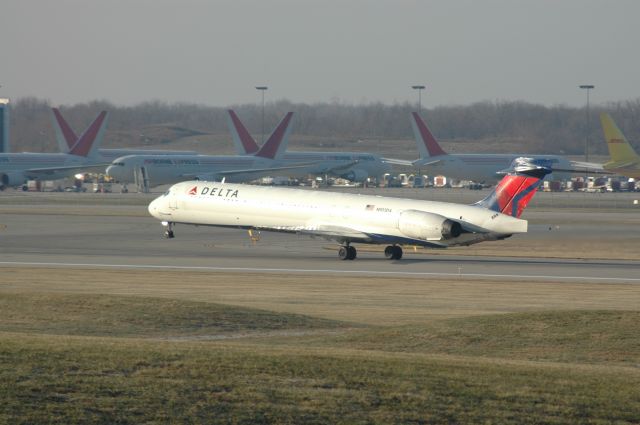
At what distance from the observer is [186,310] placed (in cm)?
3031

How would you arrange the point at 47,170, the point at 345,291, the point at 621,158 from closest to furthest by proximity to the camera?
the point at 345,291
the point at 621,158
the point at 47,170

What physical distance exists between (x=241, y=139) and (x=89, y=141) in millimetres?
18584

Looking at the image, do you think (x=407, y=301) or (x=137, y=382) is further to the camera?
(x=407, y=301)

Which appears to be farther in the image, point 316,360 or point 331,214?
Answer: point 331,214

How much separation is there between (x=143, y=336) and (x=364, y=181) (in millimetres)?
121468

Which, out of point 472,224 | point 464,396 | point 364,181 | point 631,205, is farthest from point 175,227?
point 364,181

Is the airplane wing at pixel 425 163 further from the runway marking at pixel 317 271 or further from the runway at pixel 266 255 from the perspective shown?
the runway marking at pixel 317 271

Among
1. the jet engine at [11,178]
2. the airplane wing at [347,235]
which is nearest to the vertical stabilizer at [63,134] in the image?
the jet engine at [11,178]

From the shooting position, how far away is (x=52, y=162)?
409 ft

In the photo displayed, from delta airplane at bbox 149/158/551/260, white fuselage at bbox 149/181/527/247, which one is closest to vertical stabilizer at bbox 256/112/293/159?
delta airplane at bbox 149/158/551/260

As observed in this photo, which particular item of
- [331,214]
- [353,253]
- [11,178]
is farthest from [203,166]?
[353,253]

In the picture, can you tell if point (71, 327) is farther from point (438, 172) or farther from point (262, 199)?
point (438, 172)

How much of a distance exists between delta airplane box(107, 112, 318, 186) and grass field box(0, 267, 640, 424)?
82.2m

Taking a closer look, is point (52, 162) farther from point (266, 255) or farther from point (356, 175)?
point (266, 255)
